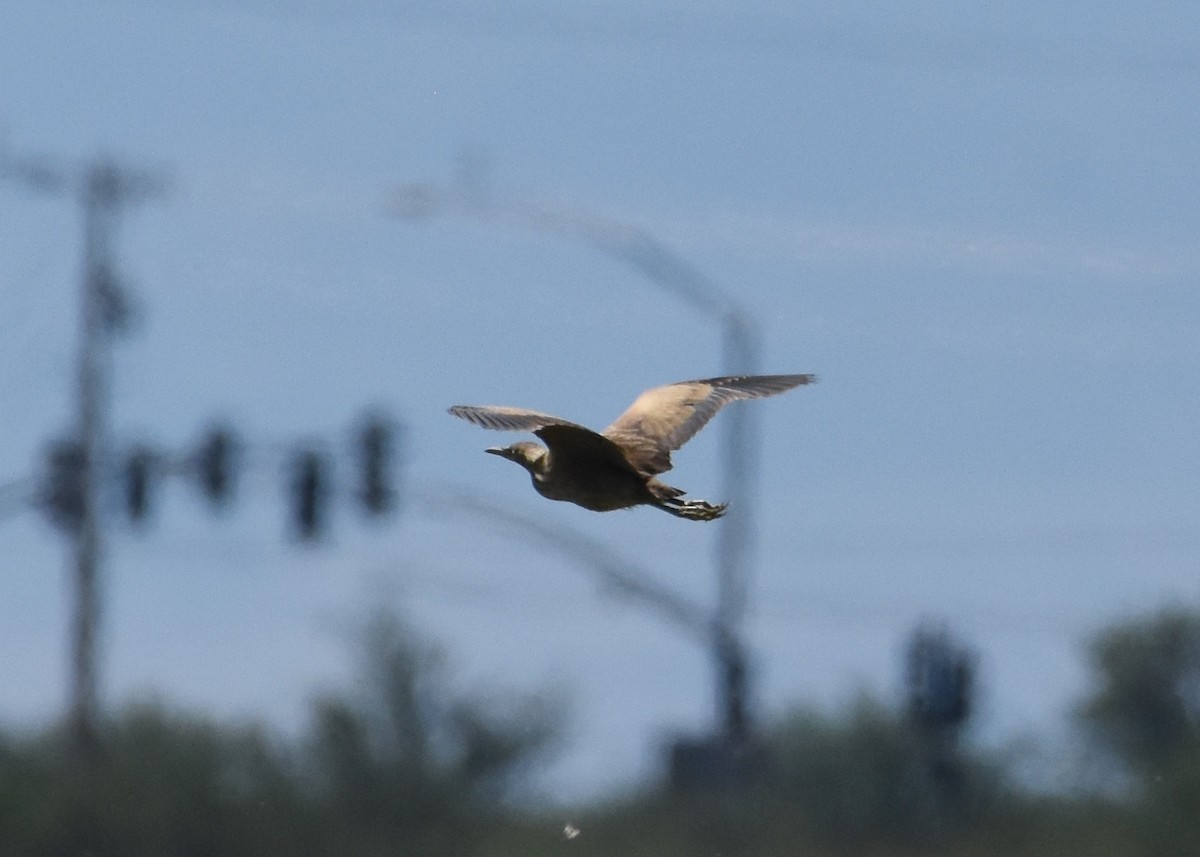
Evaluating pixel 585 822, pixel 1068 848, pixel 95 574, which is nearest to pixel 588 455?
pixel 585 822

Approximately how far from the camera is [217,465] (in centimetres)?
2100

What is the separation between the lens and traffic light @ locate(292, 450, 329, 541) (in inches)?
804

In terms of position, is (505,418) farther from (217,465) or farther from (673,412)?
(217,465)

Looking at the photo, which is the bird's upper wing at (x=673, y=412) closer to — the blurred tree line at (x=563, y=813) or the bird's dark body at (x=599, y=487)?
the bird's dark body at (x=599, y=487)

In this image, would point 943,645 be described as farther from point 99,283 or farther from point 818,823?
point 99,283

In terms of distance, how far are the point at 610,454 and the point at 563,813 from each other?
37.0 ft

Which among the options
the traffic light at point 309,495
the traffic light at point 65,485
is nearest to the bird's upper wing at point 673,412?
the traffic light at point 309,495

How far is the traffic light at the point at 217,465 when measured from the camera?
2073 cm

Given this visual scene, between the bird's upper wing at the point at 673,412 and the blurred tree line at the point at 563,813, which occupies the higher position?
the bird's upper wing at the point at 673,412

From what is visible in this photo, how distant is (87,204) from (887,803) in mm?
10641

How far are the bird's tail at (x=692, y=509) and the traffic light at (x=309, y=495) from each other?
304 inches

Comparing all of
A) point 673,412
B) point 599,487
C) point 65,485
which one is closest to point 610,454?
point 599,487

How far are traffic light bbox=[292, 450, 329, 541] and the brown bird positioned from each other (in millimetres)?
6965

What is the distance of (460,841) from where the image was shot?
2508cm
